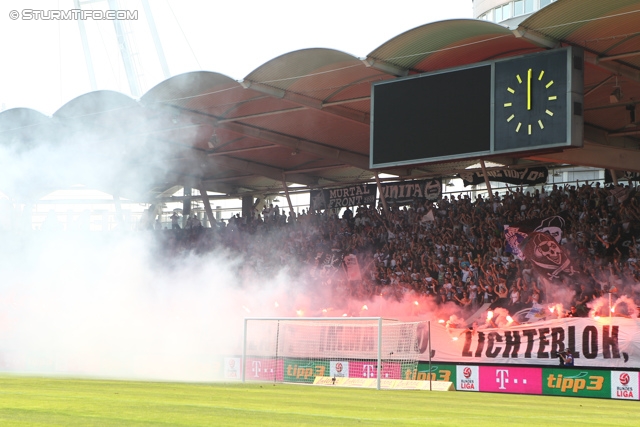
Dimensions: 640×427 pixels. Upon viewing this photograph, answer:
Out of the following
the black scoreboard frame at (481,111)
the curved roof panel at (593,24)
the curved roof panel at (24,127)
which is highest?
the curved roof panel at (593,24)

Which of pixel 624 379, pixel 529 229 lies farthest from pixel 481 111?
pixel 529 229

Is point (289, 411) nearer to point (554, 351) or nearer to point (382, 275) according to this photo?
point (554, 351)

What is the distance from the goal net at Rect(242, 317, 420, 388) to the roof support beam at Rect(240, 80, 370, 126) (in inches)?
246

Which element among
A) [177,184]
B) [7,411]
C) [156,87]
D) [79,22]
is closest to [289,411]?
[7,411]

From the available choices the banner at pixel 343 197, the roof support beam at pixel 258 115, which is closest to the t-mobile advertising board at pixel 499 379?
the roof support beam at pixel 258 115

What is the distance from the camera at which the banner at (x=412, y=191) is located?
3334 centimetres

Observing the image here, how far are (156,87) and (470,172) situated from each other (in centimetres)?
1318

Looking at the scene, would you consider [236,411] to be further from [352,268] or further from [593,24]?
[352,268]

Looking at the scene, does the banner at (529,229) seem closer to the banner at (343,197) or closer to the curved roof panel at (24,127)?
the banner at (343,197)

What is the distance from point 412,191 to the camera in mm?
33875

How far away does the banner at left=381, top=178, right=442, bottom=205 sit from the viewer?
33344mm

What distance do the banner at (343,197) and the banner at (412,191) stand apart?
756 mm

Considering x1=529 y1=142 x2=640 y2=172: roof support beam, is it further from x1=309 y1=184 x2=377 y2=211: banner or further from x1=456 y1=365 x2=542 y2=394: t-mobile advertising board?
x1=309 y1=184 x2=377 y2=211: banner

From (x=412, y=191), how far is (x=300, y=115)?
7672mm
